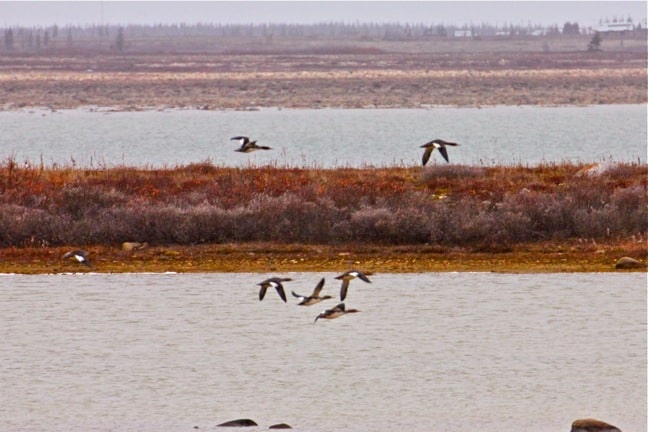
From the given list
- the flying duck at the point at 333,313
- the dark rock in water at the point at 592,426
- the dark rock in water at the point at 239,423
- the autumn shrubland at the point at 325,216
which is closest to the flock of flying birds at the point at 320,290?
the flying duck at the point at 333,313

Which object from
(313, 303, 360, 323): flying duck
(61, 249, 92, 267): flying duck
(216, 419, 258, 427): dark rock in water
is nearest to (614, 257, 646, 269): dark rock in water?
(313, 303, 360, 323): flying duck

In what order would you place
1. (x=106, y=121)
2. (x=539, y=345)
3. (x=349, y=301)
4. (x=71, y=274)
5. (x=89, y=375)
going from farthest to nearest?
(x=106, y=121)
(x=71, y=274)
(x=349, y=301)
(x=539, y=345)
(x=89, y=375)

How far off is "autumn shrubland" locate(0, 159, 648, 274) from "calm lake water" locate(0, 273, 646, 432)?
237 cm

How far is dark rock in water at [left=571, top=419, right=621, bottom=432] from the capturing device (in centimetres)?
1230

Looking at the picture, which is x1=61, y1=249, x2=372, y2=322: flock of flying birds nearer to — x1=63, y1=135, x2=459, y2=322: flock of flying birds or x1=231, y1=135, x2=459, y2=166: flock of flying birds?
x1=63, y1=135, x2=459, y2=322: flock of flying birds

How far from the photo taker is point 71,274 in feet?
69.8

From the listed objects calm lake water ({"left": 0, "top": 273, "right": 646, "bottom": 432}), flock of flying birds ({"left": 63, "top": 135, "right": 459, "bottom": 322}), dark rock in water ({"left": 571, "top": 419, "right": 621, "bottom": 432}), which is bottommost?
calm lake water ({"left": 0, "top": 273, "right": 646, "bottom": 432})

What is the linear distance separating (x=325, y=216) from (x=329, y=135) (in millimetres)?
39080

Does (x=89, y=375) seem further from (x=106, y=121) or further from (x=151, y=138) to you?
(x=106, y=121)

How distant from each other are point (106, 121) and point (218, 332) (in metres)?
59.4

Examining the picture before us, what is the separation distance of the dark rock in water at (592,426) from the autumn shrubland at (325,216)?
33.3ft

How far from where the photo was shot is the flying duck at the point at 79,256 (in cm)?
2103

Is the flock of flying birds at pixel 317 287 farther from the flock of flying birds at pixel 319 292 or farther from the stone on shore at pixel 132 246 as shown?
the stone on shore at pixel 132 246

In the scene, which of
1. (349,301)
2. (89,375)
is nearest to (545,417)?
(89,375)
